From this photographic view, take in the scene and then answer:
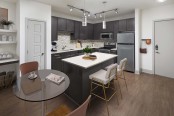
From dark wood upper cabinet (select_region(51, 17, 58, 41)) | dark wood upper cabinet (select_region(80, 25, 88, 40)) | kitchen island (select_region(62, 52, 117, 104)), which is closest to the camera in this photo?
kitchen island (select_region(62, 52, 117, 104))

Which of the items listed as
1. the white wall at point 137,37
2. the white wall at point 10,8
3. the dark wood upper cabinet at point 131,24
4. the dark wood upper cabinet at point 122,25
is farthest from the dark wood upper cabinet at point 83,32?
the white wall at point 10,8

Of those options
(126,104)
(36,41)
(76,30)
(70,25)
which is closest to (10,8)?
(36,41)

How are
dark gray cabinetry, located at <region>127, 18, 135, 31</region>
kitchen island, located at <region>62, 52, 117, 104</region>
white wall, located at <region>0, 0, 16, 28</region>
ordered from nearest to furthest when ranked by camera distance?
kitchen island, located at <region>62, 52, 117, 104</region>
white wall, located at <region>0, 0, 16, 28</region>
dark gray cabinetry, located at <region>127, 18, 135, 31</region>

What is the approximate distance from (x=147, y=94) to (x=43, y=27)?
383 cm

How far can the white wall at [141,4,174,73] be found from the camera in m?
4.13

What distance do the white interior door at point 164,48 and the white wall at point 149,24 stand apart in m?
0.18

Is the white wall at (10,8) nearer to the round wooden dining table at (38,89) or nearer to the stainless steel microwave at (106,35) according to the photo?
the round wooden dining table at (38,89)

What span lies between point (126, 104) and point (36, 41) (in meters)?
3.25

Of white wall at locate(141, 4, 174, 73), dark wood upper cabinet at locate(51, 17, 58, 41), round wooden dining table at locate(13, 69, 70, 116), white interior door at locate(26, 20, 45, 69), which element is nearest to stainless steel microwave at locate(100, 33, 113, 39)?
white wall at locate(141, 4, 174, 73)

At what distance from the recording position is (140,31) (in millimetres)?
4750

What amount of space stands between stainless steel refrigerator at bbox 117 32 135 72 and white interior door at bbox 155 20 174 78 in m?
0.89

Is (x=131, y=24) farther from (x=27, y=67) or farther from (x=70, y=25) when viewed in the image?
(x=27, y=67)

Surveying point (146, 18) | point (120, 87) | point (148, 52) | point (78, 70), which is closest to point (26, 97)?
point (78, 70)

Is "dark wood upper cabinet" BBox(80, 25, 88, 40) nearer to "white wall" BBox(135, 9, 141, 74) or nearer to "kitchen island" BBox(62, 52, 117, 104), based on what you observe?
"white wall" BBox(135, 9, 141, 74)
